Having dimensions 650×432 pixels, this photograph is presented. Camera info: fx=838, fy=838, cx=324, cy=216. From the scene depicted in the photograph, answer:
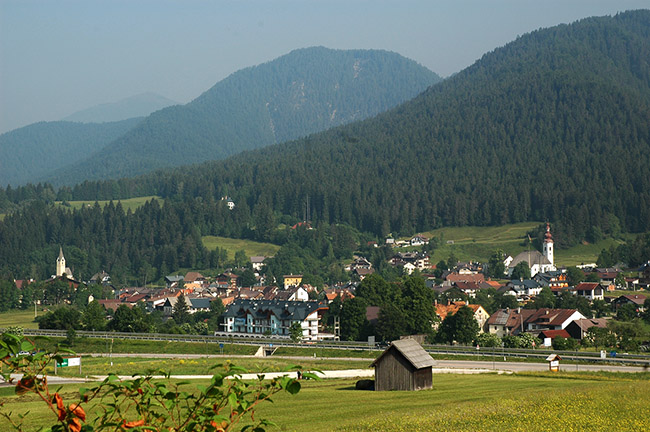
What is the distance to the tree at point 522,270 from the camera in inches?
A: 5817

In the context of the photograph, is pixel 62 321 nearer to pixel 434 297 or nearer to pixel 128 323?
pixel 128 323

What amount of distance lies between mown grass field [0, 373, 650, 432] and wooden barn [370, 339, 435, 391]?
1.01 m

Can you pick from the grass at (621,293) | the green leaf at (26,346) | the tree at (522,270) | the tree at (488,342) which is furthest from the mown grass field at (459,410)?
the tree at (522,270)

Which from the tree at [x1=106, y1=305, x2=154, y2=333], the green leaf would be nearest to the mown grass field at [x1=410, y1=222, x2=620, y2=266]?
the tree at [x1=106, y1=305, x2=154, y2=333]

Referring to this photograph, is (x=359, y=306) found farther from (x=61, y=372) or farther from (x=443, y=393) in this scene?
(x=443, y=393)

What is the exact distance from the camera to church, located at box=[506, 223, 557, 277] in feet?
510

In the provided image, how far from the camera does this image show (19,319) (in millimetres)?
114250

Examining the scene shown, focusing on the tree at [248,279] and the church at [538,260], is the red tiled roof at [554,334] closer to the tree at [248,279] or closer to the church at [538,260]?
the church at [538,260]

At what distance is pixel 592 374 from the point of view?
1834 inches

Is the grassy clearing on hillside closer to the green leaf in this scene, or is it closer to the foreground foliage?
the foreground foliage

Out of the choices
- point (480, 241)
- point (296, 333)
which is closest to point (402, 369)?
point (296, 333)

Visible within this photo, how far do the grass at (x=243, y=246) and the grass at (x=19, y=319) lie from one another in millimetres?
65390

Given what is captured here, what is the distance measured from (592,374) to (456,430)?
88.0ft

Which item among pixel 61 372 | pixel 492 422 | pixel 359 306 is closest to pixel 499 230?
pixel 359 306
